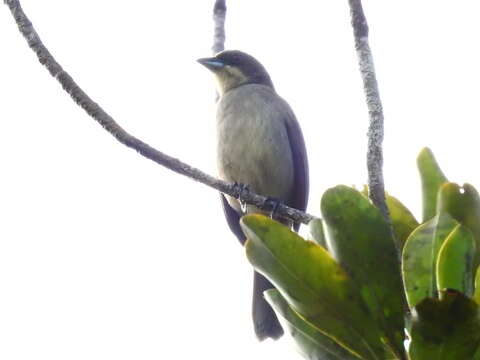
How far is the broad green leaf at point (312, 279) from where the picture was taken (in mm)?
2549

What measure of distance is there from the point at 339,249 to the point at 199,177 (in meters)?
1.22

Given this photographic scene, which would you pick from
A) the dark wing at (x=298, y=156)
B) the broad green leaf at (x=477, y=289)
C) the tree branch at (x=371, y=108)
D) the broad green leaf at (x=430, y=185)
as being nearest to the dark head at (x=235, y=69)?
the dark wing at (x=298, y=156)

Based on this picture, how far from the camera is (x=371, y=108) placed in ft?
10.7

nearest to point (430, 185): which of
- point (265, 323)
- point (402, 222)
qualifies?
point (402, 222)

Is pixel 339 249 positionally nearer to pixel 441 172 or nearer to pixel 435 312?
pixel 435 312

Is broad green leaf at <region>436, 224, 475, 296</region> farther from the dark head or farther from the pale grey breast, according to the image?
the dark head

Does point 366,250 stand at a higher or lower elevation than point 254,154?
lower

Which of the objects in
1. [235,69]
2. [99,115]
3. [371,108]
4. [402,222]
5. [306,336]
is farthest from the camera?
[235,69]

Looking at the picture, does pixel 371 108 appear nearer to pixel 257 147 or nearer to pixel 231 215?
pixel 257 147

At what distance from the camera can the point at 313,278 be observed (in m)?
2.55

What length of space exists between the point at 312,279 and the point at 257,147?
3.58m

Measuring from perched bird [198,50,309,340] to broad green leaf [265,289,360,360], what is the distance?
2.78 m

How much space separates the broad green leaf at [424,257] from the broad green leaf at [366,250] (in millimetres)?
39

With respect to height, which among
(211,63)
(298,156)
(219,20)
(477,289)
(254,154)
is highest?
(211,63)
